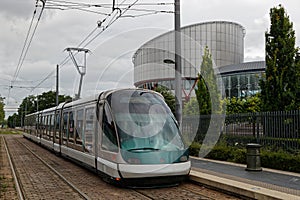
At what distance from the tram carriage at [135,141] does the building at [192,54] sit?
37.5 m

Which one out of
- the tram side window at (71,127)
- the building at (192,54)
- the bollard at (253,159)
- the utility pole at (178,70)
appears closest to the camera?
the bollard at (253,159)

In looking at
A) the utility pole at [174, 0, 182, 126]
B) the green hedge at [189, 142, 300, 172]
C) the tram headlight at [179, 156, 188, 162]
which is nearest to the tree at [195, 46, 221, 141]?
the green hedge at [189, 142, 300, 172]

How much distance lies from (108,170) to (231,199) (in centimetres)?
357

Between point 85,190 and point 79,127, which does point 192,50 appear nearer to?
point 79,127

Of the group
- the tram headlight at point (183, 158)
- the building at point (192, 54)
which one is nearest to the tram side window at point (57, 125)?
the tram headlight at point (183, 158)

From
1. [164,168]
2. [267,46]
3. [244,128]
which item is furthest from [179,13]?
[164,168]

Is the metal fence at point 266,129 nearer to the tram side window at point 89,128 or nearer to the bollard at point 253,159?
the bollard at point 253,159

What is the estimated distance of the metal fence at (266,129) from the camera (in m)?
14.4

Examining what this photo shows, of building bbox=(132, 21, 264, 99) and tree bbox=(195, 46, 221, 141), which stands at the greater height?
building bbox=(132, 21, 264, 99)

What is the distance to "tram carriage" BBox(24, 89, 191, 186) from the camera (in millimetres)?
10047

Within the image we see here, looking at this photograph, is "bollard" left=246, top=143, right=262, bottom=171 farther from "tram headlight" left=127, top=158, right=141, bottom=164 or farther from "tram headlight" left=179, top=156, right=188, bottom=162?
"tram headlight" left=127, top=158, right=141, bottom=164

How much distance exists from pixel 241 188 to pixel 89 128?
5.92 m

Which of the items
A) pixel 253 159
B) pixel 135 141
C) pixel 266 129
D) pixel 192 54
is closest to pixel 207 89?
pixel 266 129

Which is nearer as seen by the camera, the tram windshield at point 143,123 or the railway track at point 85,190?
the railway track at point 85,190
